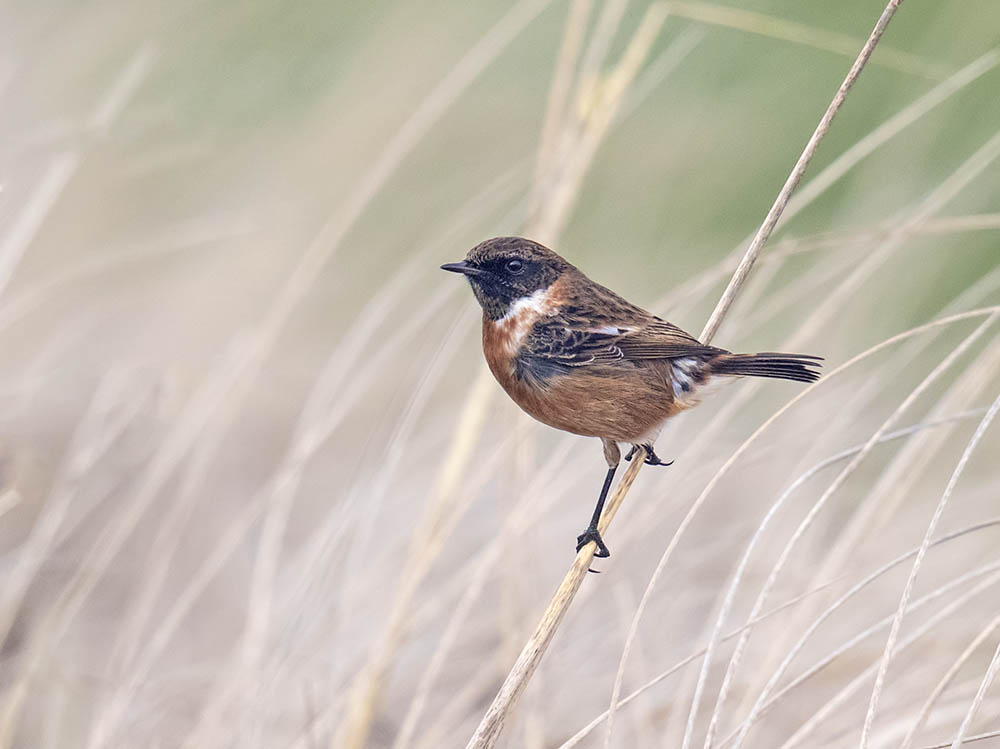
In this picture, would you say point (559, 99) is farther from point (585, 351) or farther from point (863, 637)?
point (863, 637)

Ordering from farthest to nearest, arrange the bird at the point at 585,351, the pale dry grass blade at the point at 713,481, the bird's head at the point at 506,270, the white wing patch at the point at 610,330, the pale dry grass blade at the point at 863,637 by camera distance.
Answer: the white wing patch at the point at 610,330 < the bird's head at the point at 506,270 < the bird at the point at 585,351 < the pale dry grass blade at the point at 863,637 < the pale dry grass blade at the point at 713,481

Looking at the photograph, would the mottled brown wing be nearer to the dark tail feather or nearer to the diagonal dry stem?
the dark tail feather

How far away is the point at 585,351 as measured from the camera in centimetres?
241

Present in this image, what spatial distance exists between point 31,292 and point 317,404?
2.42 ft

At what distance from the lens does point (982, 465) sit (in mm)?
5578

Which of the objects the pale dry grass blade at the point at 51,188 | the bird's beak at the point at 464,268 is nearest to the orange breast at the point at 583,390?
the bird's beak at the point at 464,268

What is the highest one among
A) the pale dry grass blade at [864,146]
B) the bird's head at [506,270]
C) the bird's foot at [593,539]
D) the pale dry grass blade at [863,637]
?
the pale dry grass blade at [864,146]

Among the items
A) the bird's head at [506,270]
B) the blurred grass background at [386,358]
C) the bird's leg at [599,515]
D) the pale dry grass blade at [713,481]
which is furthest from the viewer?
the blurred grass background at [386,358]

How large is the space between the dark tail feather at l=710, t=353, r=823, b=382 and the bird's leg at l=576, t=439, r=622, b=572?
0.33m

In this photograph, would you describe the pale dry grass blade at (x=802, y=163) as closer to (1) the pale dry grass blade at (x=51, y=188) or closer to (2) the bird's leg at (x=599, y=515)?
(2) the bird's leg at (x=599, y=515)

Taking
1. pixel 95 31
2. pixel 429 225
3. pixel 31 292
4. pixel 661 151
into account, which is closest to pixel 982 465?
pixel 661 151

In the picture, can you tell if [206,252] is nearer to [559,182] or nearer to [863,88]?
[559,182]

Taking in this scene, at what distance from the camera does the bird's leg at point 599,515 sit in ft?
6.87

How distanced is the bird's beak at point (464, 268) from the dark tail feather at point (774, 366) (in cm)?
50
